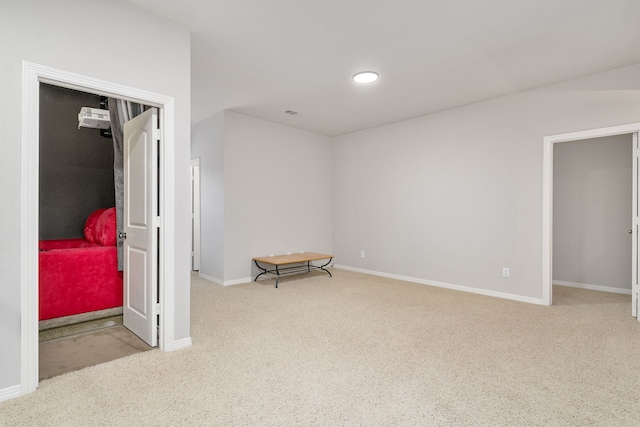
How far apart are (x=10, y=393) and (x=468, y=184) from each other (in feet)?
16.0

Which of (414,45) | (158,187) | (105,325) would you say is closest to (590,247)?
(414,45)

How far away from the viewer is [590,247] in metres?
4.69

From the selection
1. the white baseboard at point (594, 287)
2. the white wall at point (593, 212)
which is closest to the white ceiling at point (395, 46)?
the white wall at point (593, 212)

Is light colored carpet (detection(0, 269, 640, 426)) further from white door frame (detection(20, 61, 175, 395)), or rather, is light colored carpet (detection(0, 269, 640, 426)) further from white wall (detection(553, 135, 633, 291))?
white wall (detection(553, 135, 633, 291))

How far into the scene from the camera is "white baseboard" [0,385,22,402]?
1.86 metres

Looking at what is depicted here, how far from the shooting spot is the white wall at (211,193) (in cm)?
489

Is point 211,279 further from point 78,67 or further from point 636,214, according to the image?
point 636,214

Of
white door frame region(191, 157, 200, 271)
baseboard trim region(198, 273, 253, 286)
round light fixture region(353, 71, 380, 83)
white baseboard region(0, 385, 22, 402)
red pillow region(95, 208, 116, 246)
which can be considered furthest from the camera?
white door frame region(191, 157, 200, 271)

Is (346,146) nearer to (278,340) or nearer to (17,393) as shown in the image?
(278,340)

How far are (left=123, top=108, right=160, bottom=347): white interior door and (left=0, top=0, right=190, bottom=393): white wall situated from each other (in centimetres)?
18

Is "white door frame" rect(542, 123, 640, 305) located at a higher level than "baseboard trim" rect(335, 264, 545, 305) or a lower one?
higher

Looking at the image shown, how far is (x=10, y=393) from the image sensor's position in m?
1.89

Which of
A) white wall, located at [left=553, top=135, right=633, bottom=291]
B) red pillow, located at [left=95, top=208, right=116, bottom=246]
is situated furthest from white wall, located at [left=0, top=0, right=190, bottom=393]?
white wall, located at [left=553, top=135, right=633, bottom=291]

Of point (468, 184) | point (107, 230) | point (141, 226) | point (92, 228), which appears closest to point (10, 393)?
point (141, 226)
